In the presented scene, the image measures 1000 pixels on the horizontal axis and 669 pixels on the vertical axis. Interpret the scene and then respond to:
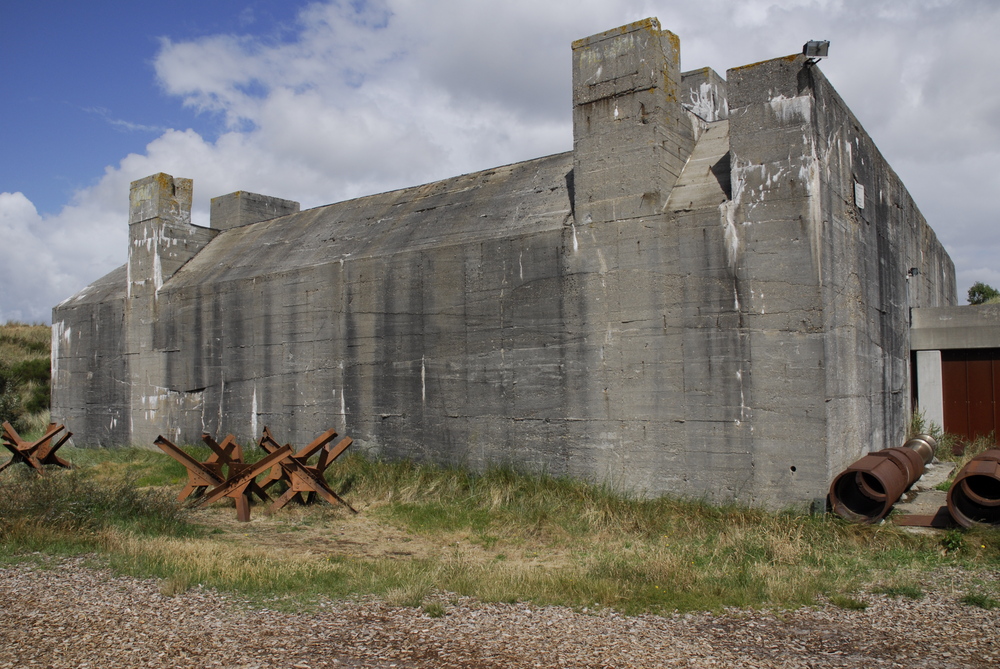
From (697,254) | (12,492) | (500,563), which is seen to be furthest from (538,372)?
(12,492)

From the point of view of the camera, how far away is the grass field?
493 cm

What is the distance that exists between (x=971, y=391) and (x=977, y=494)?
4.55 metres

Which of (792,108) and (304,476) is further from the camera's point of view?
(304,476)

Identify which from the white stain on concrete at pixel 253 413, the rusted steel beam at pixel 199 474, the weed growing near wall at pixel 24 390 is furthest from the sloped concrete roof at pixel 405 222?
the weed growing near wall at pixel 24 390

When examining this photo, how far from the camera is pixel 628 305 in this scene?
748 centimetres

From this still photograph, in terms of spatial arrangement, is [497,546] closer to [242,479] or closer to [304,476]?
[304,476]

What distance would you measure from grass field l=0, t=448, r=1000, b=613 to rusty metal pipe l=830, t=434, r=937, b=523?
0.24m

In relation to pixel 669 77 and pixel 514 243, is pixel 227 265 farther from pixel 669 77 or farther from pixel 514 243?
pixel 669 77

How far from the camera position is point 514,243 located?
827 cm

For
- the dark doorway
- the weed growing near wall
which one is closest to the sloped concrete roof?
the dark doorway

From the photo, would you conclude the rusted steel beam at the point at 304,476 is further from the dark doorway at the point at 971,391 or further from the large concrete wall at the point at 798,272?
the dark doorway at the point at 971,391

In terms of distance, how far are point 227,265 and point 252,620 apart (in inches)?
342

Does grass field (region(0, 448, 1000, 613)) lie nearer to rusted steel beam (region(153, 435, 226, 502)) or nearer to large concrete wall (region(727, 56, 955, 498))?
rusted steel beam (region(153, 435, 226, 502))

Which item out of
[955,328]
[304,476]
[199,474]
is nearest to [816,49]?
[955,328]
